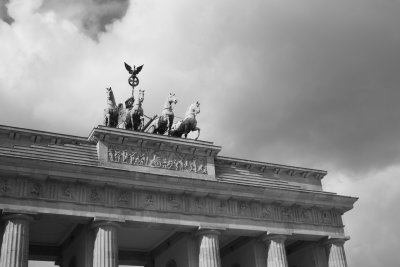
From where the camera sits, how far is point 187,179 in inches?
1280

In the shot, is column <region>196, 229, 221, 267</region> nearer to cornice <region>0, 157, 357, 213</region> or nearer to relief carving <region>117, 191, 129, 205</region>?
cornice <region>0, 157, 357, 213</region>

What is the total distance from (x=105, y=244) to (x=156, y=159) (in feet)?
20.0

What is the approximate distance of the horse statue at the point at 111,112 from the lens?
1358 inches

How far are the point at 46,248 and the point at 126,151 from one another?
9665mm

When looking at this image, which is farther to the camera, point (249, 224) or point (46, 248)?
point (46, 248)

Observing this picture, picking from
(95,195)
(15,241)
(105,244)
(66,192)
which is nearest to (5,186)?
(15,241)

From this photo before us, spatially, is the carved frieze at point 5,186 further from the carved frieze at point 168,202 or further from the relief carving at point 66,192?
the relief carving at point 66,192

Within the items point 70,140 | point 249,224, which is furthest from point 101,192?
point 249,224

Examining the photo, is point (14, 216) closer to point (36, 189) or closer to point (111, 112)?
point (36, 189)

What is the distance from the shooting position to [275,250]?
34.4 meters

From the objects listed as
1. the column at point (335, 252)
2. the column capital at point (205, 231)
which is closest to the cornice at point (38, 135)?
the column capital at point (205, 231)

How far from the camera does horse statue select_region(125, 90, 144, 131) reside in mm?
35250

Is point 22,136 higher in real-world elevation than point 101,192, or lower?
higher

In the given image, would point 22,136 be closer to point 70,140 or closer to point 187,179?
point 70,140
